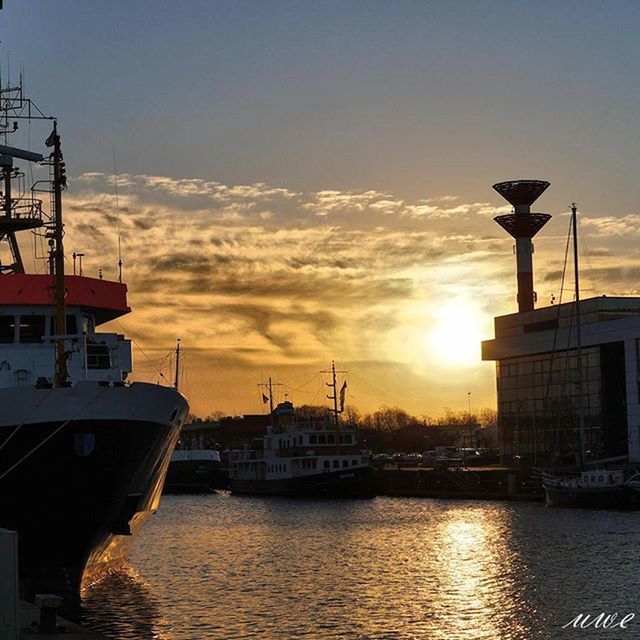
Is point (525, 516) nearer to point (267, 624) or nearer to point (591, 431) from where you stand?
point (591, 431)

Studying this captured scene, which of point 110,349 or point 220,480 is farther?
point 220,480

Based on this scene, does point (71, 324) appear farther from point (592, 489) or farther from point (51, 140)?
point (592, 489)

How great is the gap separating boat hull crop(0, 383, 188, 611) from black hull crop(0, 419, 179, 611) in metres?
0.03

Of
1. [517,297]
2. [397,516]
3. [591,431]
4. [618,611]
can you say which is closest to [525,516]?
[397,516]

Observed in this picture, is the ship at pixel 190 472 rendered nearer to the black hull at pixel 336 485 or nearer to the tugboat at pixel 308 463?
the tugboat at pixel 308 463

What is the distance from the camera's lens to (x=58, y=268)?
38969mm

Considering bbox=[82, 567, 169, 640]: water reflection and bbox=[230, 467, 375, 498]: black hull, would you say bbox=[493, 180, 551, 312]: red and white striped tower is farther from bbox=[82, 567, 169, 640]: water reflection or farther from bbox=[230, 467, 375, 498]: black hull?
bbox=[82, 567, 169, 640]: water reflection

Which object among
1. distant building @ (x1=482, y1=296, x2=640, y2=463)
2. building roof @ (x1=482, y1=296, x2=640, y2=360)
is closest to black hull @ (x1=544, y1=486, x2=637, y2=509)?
distant building @ (x1=482, y1=296, x2=640, y2=463)

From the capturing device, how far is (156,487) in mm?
45562

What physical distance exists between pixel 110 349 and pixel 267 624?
11.5 m

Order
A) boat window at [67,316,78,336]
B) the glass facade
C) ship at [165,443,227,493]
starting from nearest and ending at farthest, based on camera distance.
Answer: boat window at [67,316,78,336]
the glass facade
ship at [165,443,227,493]

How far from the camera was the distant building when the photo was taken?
365 feet

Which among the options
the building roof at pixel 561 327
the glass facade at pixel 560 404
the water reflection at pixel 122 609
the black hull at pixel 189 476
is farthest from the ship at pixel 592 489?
the black hull at pixel 189 476

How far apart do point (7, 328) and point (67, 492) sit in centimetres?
829
